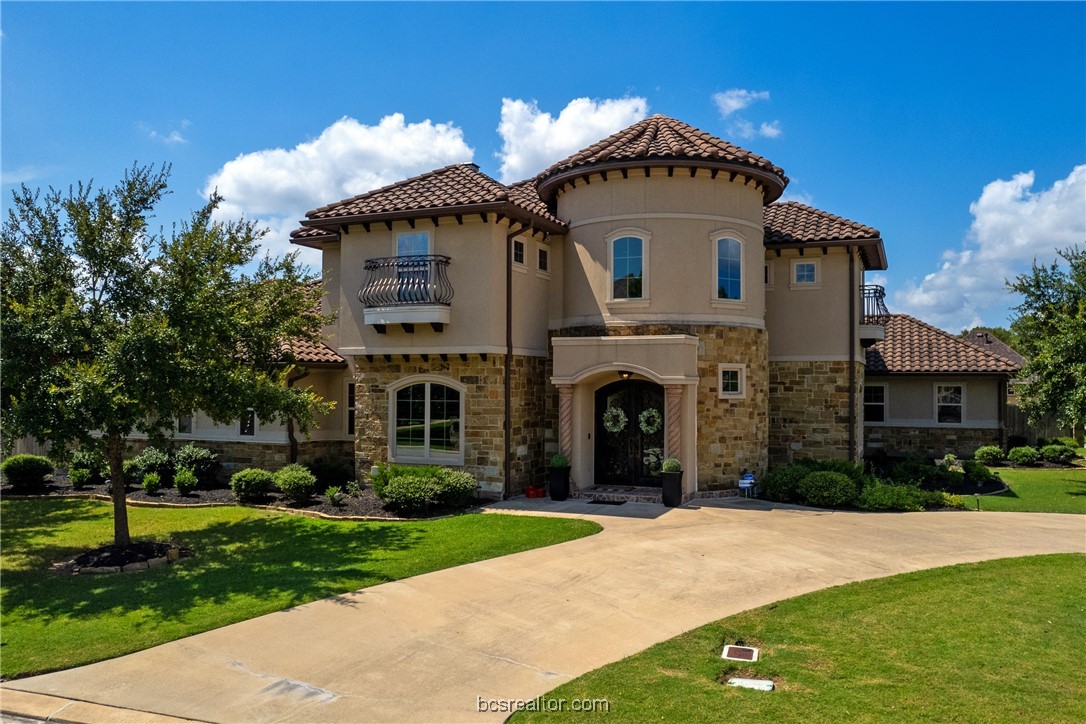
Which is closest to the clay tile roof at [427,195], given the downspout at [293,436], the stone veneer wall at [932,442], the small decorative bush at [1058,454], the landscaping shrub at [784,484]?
the downspout at [293,436]

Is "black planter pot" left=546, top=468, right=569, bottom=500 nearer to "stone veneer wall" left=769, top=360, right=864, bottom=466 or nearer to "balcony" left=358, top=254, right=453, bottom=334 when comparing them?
"balcony" left=358, top=254, right=453, bottom=334

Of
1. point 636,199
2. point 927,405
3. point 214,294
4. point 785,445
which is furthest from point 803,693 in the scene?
point 927,405

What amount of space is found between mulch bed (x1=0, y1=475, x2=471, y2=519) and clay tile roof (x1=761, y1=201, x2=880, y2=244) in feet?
37.5

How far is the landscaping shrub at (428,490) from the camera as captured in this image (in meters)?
14.6

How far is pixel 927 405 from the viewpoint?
24656 mm

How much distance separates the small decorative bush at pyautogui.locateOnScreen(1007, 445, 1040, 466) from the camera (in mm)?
23953

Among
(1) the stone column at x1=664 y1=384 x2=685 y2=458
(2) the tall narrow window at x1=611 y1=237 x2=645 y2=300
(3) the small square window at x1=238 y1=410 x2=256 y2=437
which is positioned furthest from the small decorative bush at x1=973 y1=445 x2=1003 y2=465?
(3) the small square window at x1=238 y1=410 x2=256 y2=437

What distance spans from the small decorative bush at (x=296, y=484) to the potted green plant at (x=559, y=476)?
534 centimetres

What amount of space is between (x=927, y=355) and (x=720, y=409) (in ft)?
40.3

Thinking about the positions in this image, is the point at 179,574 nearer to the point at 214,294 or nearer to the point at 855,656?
the point at 214,294

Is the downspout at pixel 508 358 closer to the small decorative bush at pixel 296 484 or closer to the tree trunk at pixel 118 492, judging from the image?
the small decorative bush at pixel 296 484

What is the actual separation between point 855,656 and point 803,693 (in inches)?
45.4

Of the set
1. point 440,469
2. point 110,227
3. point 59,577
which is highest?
point 110,227

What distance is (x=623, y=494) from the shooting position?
1628 cm
